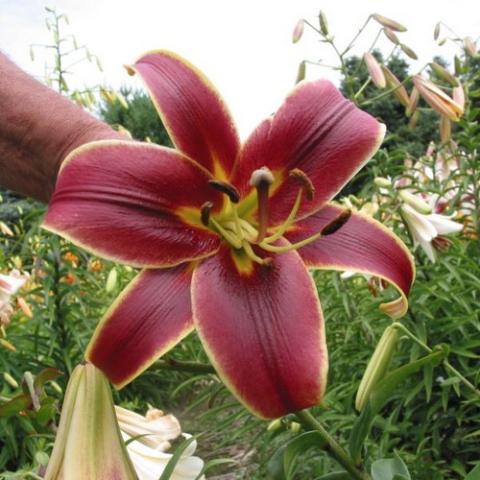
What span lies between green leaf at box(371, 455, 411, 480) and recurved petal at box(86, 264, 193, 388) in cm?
20

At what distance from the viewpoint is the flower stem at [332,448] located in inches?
19.7

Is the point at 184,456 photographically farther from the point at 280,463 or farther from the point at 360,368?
the point at 360,368

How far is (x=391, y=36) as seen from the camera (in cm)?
187

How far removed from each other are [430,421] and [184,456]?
1.37m

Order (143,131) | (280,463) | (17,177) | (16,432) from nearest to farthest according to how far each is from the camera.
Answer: (280,463), (17,177), (16,432), (143,131)

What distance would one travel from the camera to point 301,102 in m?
0.50

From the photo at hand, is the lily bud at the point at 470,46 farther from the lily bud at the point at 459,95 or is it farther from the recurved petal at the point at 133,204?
the recurved petal at the point at 133,204

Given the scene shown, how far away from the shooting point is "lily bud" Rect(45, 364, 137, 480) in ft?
1.50

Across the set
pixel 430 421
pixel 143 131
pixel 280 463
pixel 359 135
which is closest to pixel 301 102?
pixel 359 135

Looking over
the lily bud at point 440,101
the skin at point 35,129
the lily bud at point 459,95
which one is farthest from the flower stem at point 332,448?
the lily bud at point 459,95

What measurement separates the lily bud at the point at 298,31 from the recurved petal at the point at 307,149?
5.00ft

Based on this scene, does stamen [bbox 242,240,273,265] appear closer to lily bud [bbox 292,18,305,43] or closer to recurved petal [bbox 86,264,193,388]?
recurved petal [bbox 86,264,193,388]

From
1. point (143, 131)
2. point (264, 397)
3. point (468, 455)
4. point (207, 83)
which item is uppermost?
point (207, 83)

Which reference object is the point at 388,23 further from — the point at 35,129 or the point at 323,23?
the point at 35,129
